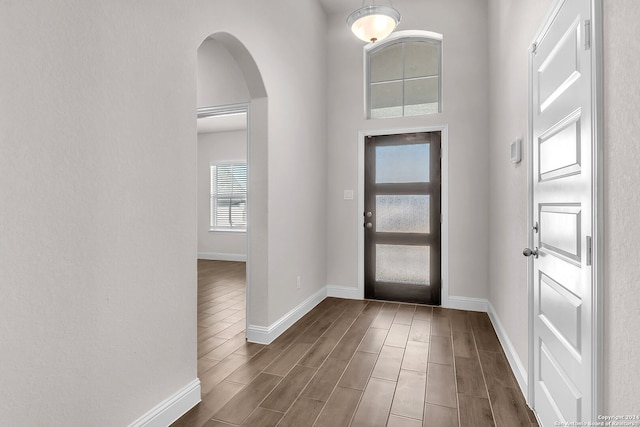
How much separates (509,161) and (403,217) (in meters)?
1.55

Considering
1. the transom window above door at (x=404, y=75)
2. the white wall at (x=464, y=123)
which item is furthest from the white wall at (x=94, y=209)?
the white wall at (x=464, y=123)

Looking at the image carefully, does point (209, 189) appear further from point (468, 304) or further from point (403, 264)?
point (468, 304)

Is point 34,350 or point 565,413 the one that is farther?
point 565,413

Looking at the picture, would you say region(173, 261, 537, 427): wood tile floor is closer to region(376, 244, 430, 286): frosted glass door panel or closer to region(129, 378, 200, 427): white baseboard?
region(129, 378, 200, 427): white baseboard

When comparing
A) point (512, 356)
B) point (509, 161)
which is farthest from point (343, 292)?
point (509, 161)

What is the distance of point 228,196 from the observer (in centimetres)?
739

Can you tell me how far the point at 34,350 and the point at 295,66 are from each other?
2.98 m

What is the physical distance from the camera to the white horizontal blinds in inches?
287

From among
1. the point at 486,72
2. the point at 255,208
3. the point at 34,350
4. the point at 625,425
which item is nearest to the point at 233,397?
the point at 34,350

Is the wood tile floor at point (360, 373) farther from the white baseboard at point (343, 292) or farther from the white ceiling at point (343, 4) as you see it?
the white ceiling at point (343, 4)

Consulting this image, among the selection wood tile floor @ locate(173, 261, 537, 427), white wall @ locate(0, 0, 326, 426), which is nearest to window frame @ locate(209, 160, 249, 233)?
wood tile floor @ locate(173, 261, 537, 427)

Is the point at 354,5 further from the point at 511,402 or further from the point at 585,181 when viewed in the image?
the point at 511,402

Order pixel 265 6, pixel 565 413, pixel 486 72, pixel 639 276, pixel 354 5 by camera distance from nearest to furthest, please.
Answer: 1. pixel 639 276
2. pixel 565 413
3. pixel 265 6
4. pixel 486 72
5. pixel 354 5

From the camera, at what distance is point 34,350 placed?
118cm
